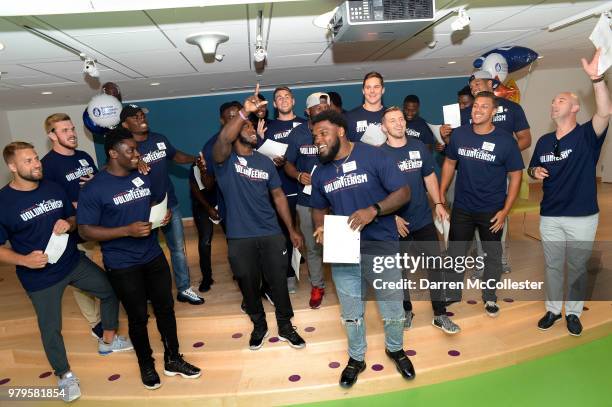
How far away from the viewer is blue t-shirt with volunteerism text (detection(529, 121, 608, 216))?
2.86 m

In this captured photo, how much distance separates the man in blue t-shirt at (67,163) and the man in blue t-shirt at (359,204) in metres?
2.03

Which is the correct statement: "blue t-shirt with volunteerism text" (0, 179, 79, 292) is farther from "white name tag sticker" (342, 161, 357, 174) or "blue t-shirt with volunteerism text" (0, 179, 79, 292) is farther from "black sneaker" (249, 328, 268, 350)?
"white name tag sticker" (342, 161, 357, 174)

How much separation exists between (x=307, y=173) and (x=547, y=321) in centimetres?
230

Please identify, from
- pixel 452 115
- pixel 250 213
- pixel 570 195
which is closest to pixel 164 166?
pixel 250 213

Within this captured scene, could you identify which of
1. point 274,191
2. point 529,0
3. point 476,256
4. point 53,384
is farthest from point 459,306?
point 53,384

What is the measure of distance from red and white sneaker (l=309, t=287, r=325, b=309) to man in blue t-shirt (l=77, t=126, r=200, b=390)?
120 cm

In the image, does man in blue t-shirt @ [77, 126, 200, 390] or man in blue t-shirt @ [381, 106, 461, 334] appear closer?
man in blue t-shirt @ [77, 126, 200, 390]

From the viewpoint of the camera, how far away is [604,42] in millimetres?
2611

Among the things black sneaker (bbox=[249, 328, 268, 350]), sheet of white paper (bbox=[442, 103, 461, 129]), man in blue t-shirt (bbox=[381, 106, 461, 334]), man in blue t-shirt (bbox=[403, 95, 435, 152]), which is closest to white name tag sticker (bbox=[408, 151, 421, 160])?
man in blue t-shirt (bbox=[381, 106, 461, 334])

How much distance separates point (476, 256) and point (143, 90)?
4876 millimetres

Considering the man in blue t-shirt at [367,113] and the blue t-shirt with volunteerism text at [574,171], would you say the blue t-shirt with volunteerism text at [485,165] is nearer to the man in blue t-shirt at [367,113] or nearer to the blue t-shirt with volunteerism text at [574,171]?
the blue t-shirt with volunteerism text at [574,171]

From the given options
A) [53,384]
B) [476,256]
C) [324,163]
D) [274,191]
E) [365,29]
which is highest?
[365,29]

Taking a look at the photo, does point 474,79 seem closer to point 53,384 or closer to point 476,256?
point 476,256

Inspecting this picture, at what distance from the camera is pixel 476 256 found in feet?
13.3
